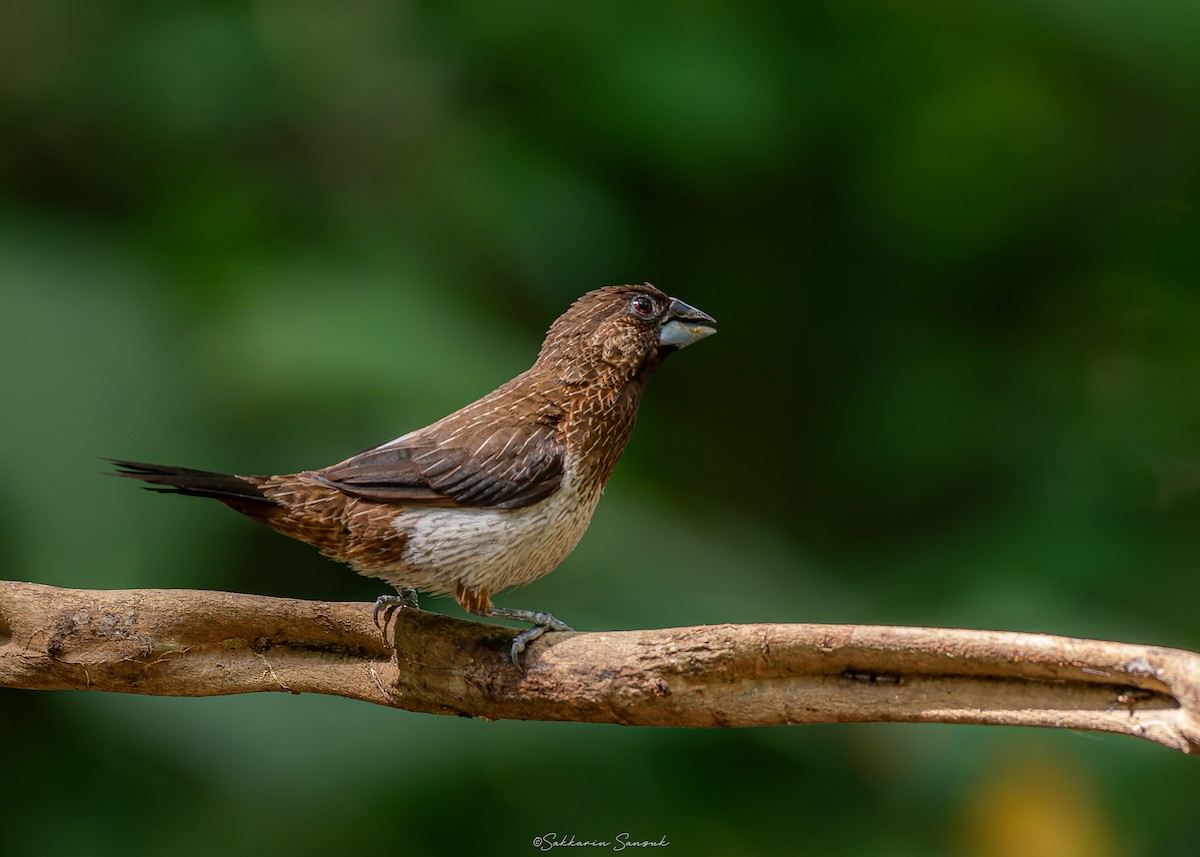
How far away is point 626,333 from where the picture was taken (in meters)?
3.05

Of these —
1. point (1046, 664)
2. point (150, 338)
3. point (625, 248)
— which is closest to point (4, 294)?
point (150, 338)

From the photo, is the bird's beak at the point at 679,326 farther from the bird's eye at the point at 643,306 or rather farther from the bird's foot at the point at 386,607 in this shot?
the bird's foot at the point at 386,607

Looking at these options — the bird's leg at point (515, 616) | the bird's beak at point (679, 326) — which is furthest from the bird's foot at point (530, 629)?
the bird's beak at point (679, 326)

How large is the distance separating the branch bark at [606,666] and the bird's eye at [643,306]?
792mm

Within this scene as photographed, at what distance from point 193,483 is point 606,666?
37.3 inches

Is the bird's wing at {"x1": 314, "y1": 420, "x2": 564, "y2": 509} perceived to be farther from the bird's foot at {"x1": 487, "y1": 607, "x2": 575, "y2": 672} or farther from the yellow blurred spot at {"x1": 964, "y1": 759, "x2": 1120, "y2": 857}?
the yellow blurred spot at {"x1": 964, "y1": 759, "x2": 1120, "y2": 857}

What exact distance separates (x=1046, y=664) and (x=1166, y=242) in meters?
4.18

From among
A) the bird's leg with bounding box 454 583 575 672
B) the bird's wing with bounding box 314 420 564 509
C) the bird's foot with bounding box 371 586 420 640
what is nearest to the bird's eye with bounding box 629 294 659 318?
the bird's wing with bounding box 314 420 564 509

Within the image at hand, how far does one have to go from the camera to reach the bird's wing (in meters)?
2.92

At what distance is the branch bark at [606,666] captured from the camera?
6.88ft

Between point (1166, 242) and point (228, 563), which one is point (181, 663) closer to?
point (228, 563)

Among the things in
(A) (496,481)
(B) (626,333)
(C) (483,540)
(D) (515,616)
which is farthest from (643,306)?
(D) (515,616)

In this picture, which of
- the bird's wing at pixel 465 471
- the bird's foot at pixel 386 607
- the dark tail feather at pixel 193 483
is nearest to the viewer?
the dark tail feather at pixel 193 483

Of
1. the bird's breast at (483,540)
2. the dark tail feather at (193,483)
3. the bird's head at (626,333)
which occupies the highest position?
the bird's head at (626,333)
